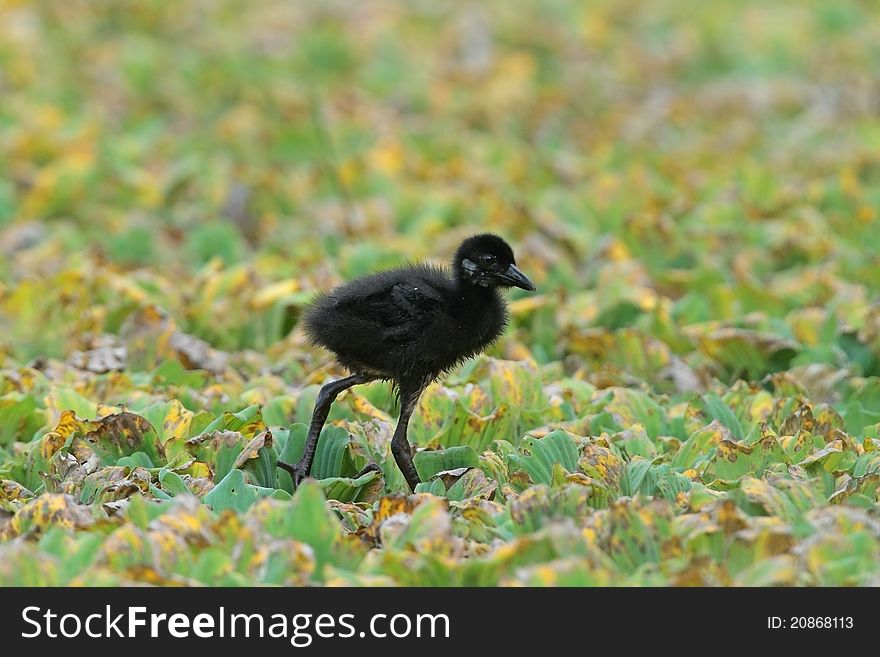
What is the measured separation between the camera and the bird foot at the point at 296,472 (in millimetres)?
4539

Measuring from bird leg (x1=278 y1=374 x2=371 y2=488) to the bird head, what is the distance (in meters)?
0.52

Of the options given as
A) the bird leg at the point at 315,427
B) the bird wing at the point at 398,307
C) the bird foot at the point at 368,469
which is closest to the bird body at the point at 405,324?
the bird wing at the point at 398,307

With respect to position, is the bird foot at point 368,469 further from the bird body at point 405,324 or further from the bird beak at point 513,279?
the bird beak at point 513,279

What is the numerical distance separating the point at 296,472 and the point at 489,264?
929 mm

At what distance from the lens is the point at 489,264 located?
4.81 m

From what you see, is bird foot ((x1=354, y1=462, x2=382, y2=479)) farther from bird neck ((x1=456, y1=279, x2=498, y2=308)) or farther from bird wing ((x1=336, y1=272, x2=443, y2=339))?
bird neck ((x1=456, y1=279, x2=498, y2=308))

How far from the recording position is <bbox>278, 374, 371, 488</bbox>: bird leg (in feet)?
15.0

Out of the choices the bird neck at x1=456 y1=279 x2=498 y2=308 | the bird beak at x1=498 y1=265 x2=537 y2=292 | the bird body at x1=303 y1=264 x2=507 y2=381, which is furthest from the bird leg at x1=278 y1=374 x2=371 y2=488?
the bird beak at x1=498 y1=265 x2=537 y2=292

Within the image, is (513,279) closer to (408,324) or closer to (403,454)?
(408,324)

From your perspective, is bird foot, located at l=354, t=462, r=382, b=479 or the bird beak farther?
the bird beak

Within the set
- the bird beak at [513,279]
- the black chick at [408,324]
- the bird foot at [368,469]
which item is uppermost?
the bird beak at [513,279]

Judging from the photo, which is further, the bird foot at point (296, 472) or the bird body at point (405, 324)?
the bird body at point (405, 324)
